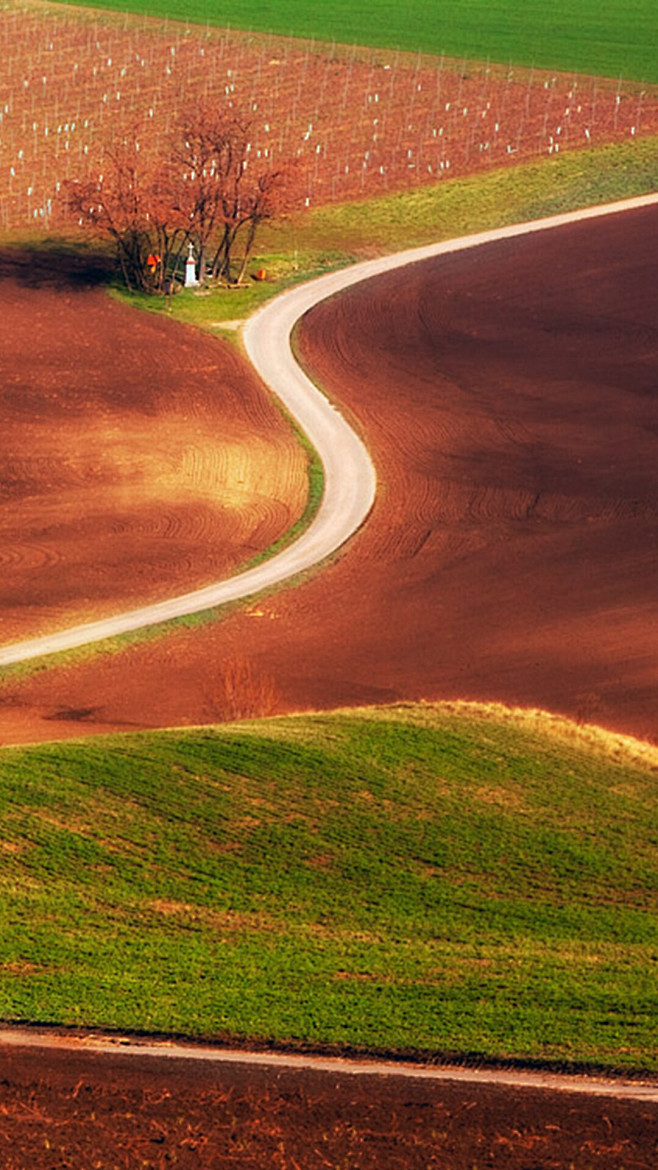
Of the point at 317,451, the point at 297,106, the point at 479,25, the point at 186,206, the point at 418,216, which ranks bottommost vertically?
the point at 317,451

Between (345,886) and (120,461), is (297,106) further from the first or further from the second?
(345,886)

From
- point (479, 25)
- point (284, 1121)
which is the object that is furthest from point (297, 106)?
point (284, 1121)

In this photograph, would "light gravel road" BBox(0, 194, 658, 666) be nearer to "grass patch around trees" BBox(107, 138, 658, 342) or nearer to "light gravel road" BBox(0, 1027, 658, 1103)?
"grass patch around trees" BBox(107, 138, 658, 342)

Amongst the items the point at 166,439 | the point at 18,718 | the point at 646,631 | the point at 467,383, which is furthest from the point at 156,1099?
the point at 467,383

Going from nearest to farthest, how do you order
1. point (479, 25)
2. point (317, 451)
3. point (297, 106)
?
1. point (317, 451)
2. point (297, 106)
3. point (479, 25)

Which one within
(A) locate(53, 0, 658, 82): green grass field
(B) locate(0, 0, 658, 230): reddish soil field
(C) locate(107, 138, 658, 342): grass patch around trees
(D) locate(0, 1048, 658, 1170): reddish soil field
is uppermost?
(A) locate(53, 0, 658, 82): green grass field

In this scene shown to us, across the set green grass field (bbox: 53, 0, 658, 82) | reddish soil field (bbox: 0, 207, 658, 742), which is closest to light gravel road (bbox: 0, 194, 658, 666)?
reddish soil field (bbox: 0, 207, 658, 742)

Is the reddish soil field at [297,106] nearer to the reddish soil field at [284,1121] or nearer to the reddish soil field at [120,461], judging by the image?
the reddish soil field at [120,461]
